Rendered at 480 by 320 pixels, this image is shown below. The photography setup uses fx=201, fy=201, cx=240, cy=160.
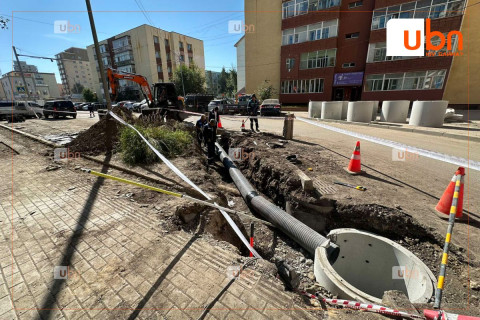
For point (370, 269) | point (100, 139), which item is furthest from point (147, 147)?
point (370, 269)

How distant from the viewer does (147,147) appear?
231 inches

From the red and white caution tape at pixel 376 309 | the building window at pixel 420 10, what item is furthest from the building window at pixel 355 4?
the red and white caution tape at pixel 376 309

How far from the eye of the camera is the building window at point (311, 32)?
23.5 meters

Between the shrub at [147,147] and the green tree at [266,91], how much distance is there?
21606mm

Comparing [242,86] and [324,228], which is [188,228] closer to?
[324,228]

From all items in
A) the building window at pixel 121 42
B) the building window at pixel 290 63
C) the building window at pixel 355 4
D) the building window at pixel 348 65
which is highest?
the building window at pixel 121 42

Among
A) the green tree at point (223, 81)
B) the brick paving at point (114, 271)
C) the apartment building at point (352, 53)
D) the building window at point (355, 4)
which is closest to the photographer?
the brick paving at point (114, 271)

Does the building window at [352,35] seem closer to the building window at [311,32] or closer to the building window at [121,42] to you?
the building window at [311,32]

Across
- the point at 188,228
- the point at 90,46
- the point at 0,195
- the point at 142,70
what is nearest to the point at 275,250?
the point at 188,228

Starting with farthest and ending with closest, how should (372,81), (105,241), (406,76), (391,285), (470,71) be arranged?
(372,81), (406,76), (470,71), (391,285), (105,241)

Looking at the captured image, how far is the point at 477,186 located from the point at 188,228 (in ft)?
21.3

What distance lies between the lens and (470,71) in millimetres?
18453

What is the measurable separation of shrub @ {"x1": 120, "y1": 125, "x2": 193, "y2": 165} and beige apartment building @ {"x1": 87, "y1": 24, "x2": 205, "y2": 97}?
40.2 metres

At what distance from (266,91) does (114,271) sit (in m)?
A: 26.8
